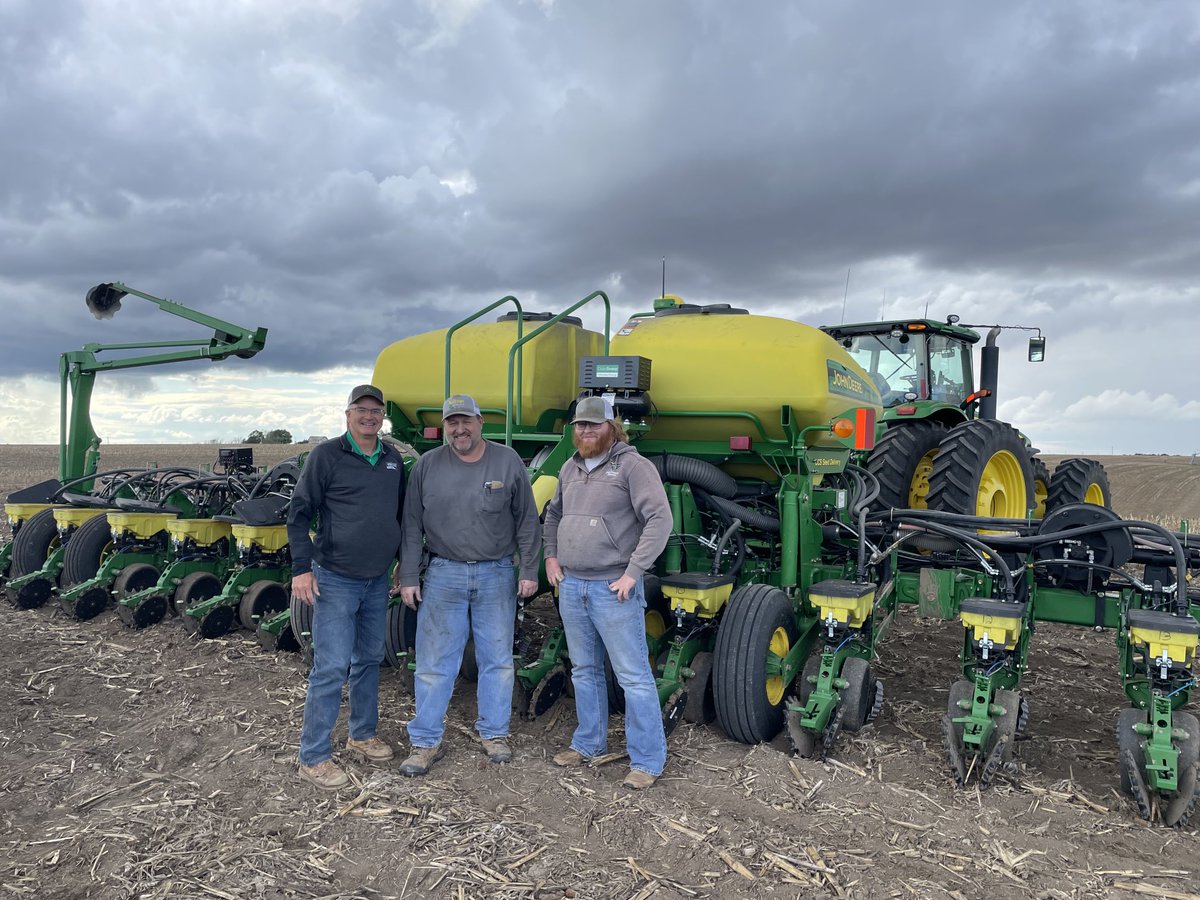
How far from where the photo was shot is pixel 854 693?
4.90 metres

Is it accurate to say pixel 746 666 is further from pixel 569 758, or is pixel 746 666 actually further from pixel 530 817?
pixel 530 817

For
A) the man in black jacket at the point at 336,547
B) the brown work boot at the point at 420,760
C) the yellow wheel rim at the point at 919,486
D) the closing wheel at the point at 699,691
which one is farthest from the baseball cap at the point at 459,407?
the yellow wheel rim at the point at 919,486

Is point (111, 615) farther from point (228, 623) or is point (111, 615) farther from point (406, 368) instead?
point (406, 368)

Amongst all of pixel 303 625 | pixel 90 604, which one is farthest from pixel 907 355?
pixel 90 604

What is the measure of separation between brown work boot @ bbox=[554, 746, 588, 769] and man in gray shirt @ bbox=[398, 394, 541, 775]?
0.25 m

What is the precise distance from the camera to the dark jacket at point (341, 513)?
4172mm

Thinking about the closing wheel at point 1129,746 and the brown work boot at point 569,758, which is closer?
the closing wheel at point 1129,746

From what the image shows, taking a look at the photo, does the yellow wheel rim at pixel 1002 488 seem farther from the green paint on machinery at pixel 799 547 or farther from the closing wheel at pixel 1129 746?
the closing wheel at pixel 1129 746

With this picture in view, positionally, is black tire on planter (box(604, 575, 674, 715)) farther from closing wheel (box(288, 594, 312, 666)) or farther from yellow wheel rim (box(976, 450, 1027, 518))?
yellow wheel rim (box(976, 450, 1027, 518))

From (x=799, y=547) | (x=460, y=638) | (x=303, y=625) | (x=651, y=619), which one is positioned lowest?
(x=303, y=625)

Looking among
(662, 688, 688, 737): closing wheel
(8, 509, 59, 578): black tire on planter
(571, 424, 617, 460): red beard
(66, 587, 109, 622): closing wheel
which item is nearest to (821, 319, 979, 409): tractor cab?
(662, 688, 688, 737): closing wheel

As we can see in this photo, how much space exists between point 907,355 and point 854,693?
497 cm

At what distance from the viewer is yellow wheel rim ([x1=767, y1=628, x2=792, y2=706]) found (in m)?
5.15

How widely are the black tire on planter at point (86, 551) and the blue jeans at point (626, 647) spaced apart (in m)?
5.48
